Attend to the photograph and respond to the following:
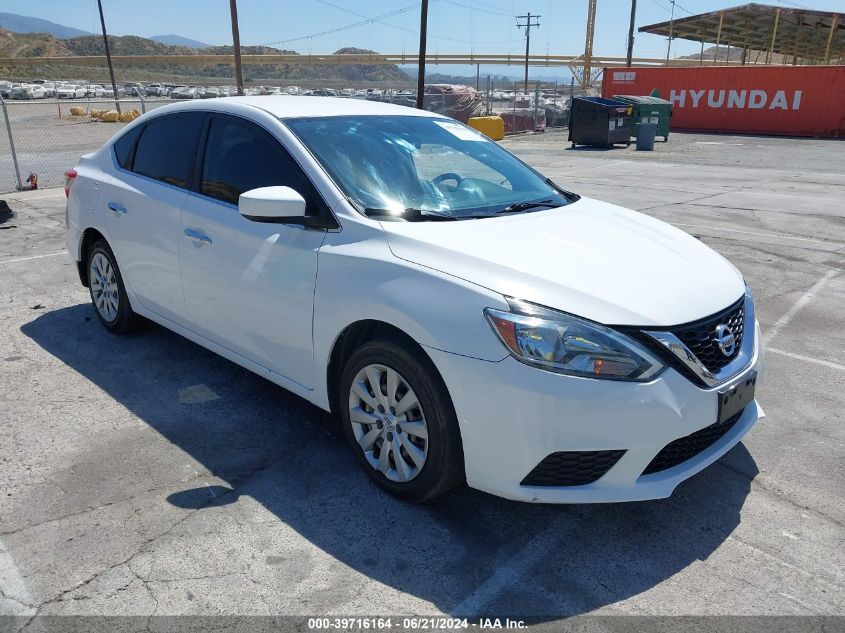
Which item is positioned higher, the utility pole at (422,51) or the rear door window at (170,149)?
the utility pole at (422,51)

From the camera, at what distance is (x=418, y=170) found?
374 centimetres

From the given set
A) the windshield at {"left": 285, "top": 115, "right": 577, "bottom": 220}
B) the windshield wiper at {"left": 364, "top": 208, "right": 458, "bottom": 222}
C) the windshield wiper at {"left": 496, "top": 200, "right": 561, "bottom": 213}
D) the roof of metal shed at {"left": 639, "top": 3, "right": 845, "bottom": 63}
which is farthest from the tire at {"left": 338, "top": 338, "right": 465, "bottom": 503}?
the roof of metal shed at {"left": 639, "top": 3, "right": 845, "bottom": 63}

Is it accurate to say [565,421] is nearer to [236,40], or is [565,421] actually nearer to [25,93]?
[236,40]

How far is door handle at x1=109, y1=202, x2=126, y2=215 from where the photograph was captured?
4637mm

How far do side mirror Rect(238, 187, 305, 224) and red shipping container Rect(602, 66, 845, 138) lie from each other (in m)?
29.1

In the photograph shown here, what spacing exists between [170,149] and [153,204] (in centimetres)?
37

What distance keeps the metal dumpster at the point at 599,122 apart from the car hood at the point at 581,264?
19.7 metres

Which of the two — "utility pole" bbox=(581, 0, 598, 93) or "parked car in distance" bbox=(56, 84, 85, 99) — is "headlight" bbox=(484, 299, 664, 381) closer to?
"parked car in distance" bbox=(56, 84, 85, 99)

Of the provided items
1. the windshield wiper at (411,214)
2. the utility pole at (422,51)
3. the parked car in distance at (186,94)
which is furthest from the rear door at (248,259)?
the parked car in distance at (186,94)

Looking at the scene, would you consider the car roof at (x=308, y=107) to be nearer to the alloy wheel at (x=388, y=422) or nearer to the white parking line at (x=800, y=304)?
the alloy wheel at (x=388, y=422)

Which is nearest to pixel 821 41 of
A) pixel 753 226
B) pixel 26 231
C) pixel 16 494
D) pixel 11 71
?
pixel 753 226

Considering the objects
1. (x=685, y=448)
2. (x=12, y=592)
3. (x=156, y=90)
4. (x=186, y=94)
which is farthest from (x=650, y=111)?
(x=156, y=90)

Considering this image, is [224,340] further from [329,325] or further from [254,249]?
[329,325]

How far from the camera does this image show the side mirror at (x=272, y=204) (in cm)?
320
